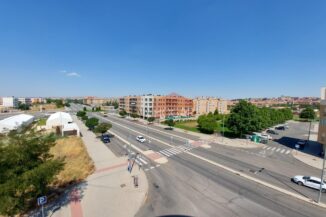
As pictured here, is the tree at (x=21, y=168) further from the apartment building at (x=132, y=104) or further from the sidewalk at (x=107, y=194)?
the apartment building at (x=132, y=104)

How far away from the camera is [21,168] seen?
993 cm

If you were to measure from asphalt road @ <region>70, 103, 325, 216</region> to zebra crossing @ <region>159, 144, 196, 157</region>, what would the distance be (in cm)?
316

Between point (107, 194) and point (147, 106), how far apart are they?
64.3 m

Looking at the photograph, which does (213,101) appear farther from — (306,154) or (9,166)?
(9,166)

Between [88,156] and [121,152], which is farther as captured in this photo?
[121,152]

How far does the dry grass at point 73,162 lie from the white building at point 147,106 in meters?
44.4

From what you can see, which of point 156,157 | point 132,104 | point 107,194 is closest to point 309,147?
point 156,157

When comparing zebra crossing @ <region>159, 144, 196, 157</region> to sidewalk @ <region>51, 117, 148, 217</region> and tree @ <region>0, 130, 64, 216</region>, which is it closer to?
sidewalk @ <region>51, 117, 148, 217</region>

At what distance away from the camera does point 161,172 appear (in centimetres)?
2075

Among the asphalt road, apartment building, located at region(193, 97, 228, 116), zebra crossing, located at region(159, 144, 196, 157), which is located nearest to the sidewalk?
the asphalt road

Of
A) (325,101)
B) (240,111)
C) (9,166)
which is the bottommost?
(9,166)

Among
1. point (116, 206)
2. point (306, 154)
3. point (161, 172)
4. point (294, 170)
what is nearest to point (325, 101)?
point (306, 154)

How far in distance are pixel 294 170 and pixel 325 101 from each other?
43.2ft

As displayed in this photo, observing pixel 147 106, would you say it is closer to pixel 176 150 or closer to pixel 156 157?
pixel 176 150
